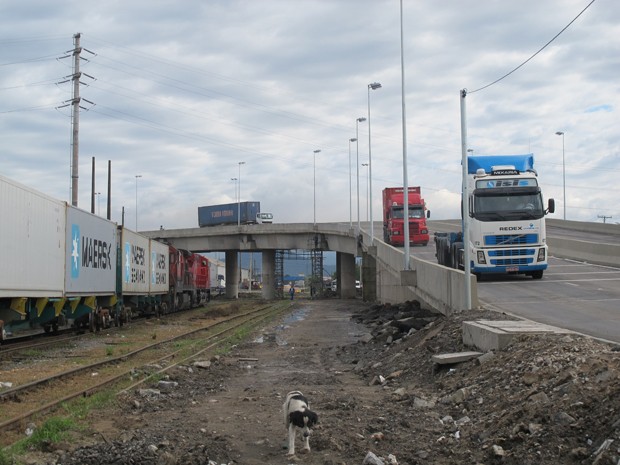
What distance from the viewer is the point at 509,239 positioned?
24.6 metres

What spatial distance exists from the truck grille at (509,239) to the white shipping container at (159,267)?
15975 millimetres

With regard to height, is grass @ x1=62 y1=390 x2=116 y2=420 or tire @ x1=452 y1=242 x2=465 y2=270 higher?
tire @ x1=452 y1=242 x2=465 y2=270

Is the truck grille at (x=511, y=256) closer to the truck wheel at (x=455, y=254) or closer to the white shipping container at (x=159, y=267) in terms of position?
the truck wheel at (x=455, y=254)

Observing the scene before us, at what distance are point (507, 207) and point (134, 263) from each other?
1491 centimetres

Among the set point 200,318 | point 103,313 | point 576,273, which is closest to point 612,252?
point 576,273

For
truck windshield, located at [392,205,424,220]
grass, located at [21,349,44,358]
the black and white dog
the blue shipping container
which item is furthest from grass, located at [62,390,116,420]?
the blue shipping container

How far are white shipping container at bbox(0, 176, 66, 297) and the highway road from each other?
11.5 metres

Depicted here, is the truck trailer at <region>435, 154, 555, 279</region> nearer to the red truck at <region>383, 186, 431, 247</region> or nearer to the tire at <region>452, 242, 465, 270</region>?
the tire at <region>452, 242, 465, 270</region>

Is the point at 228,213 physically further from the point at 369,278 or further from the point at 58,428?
the point at 58,428

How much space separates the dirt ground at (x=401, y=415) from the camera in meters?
6.76

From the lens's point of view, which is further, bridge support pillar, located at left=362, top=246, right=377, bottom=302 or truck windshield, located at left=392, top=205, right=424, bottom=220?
bridge support pillar, located at left=362, top=246, right=377, bottom=302

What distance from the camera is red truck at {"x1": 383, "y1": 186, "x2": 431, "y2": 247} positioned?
166ft

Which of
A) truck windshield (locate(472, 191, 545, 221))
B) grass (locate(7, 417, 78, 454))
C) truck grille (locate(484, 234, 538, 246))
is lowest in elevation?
grass (locate(7, 417, 78, 454))

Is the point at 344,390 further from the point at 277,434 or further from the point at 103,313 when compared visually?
the point at 103,313
